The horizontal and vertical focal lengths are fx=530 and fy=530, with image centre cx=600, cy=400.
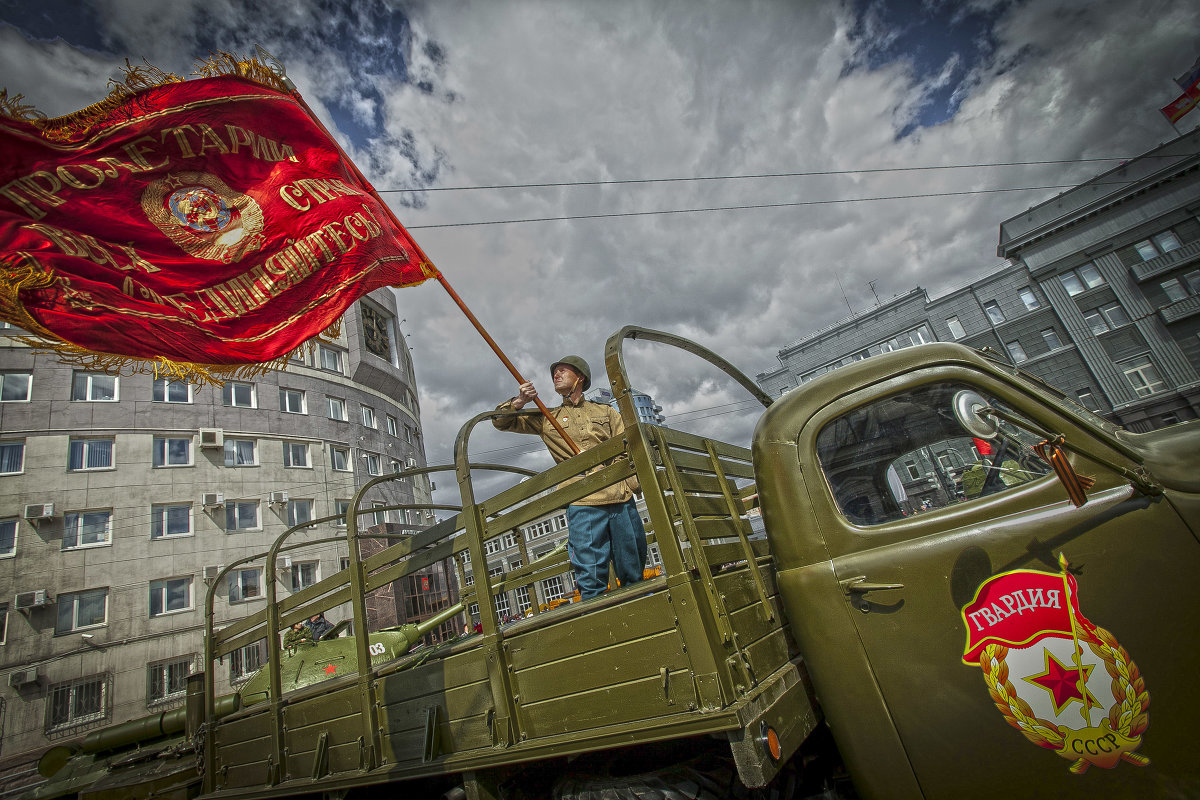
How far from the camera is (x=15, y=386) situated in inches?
754

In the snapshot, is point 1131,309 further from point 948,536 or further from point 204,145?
point 204,145

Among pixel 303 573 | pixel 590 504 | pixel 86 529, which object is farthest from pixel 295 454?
pixel 590 504

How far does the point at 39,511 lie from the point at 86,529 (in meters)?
1.42

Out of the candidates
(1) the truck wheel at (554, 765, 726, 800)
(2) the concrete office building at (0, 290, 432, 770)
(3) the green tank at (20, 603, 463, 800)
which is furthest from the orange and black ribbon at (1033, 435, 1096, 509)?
(2) the concrete office building at (0, 290, 432, 770)

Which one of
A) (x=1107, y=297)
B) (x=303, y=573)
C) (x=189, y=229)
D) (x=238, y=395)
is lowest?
(x=189, y=229)

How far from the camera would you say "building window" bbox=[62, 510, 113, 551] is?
18531mm

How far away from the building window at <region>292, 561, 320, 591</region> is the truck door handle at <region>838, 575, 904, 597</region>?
25.3 metres

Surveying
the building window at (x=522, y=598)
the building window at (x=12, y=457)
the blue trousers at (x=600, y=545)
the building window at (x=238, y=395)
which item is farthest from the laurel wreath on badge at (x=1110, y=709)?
the building window at (x=238, y=395)

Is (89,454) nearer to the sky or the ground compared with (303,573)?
nearer to the sky

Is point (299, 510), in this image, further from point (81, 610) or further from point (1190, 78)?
point (1190, 78)

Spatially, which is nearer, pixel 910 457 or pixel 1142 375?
pixel 910 457

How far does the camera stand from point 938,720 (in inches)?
80.2

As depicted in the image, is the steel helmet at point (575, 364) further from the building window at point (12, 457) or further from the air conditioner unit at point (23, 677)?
the building window at point (12, 457)

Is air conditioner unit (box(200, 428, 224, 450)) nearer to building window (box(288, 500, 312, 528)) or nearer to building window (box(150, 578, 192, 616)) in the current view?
building window (box(288, 500, 312, 528))
